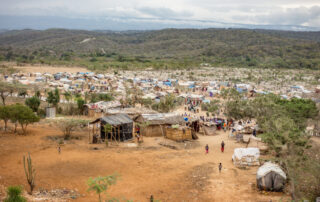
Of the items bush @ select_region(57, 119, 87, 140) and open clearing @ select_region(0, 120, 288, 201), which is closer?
open clearing @ select_region(0, 120, 288, 201)

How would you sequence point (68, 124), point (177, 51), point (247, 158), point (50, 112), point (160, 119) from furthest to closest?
1. point (177, 51)
2. point (50, 112)
3. point (160, 119)
4. point (68, 124)
5. point (247, 158)

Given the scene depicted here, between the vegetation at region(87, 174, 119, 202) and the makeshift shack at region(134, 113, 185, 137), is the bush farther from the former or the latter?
the vegetation at region(87, 174, 119, 202)

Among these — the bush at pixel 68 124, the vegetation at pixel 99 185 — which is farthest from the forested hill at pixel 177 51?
the vegetation at pixel 99 185

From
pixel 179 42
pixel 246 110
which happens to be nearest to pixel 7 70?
pixel 246 110

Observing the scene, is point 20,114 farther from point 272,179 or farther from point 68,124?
point 272,179

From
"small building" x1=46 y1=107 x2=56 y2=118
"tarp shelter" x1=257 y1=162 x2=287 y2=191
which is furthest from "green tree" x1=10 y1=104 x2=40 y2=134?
"tarp shelter" x1=257 y1=162 x2=287 y2=191

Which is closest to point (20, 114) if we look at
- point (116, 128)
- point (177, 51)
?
point (116, 128)

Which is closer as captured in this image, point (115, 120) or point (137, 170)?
point (137, 170)
